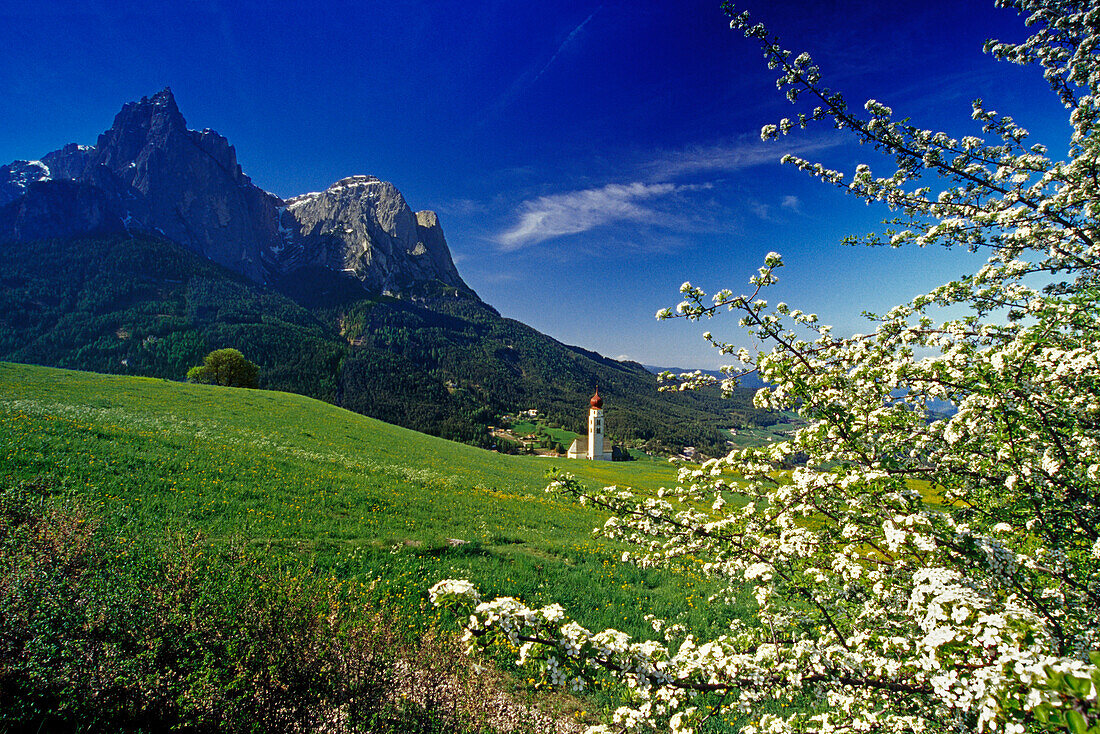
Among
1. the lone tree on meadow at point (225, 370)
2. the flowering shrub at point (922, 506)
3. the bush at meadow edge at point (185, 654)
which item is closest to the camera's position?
the flowering shrub at point (922, 506)

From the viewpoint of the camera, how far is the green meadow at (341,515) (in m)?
9.32

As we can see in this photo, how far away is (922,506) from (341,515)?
14252 mm

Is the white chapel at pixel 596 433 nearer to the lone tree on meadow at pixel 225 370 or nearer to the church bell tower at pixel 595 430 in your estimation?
the church bell tower at pixel 595 430

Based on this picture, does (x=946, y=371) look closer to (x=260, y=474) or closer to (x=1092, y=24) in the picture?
(x=1092, y=24)

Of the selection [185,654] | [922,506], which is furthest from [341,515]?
[922,506]

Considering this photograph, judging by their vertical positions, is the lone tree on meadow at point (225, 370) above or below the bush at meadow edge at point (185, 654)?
above

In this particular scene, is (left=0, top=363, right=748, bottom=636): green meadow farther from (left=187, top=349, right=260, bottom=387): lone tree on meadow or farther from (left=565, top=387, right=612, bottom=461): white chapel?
(left=565, top=387, right=612, bottom=461): white chapel

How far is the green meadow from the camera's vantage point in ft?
30.6

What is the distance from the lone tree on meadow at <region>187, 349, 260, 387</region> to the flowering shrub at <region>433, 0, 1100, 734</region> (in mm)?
84528

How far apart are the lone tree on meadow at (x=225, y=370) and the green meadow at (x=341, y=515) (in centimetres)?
5197

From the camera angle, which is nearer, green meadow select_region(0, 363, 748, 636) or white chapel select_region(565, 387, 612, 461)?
green meadow select_region(0, 363, 748, 636)

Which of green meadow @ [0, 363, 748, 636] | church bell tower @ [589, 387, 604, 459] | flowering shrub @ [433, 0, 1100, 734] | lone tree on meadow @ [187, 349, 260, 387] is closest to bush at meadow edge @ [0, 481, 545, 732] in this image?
green meadow @ [0, 363, 748, 636]

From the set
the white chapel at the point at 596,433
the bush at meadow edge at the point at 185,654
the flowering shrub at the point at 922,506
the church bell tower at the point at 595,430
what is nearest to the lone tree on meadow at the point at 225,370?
the white chapel at the point at 596,433

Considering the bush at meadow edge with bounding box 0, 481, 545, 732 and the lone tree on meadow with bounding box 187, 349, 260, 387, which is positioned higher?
the lone tree on meadow with bounding box 187, 349, 260, 387
